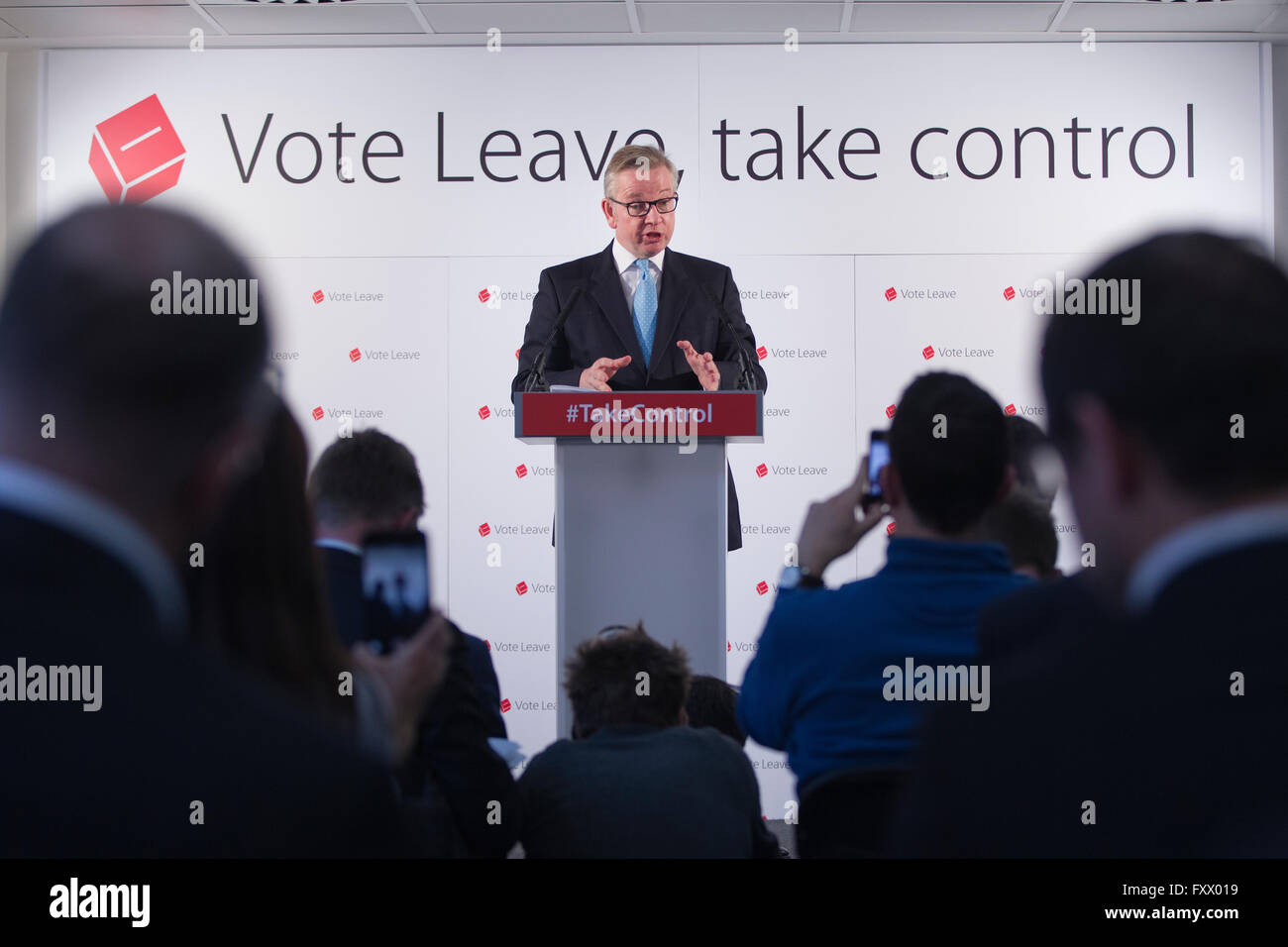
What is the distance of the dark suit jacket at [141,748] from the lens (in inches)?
48.0

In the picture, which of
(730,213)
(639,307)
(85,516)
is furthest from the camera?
(730,213)

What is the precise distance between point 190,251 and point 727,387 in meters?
1.47

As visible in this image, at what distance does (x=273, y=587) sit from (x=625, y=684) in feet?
1.99

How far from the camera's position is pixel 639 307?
270cm

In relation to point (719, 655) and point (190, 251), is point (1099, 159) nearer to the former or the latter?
point (719, 655)

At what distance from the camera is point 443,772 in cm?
153

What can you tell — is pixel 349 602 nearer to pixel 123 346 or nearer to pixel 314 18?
pixel 123 346

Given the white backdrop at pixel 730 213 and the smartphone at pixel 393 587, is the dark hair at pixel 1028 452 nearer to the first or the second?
the smartphone at pixel 393 587

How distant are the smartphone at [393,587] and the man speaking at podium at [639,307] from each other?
105 cm

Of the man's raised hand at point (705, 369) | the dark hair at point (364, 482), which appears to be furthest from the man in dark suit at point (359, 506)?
the man's raised hand at point (705, 369)

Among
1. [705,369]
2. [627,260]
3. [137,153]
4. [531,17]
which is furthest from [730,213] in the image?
[137,153]

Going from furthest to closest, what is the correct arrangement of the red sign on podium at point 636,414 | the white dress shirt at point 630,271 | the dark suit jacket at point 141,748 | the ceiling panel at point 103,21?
the ceiling panel at point 103,21 < the white dress shirt at point 630,271 < the red sign on podium at point 636,414 < the dark suit jacket at point 141,748

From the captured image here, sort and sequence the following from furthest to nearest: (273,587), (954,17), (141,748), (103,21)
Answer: (954,17), (103,21), (273,587), (141,748)
